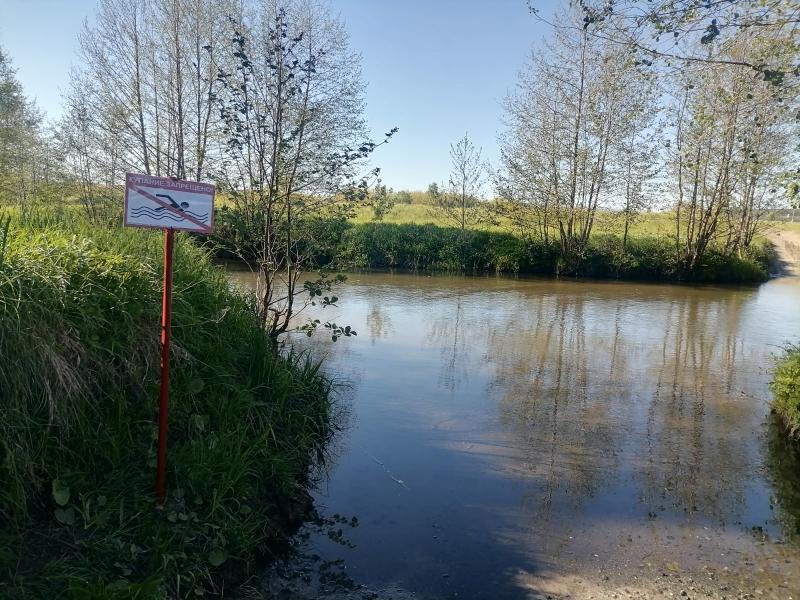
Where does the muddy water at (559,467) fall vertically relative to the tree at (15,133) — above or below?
below

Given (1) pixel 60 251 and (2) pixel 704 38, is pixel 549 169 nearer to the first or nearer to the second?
(2) pixel 704 38

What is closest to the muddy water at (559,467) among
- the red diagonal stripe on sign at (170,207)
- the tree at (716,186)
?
the red diagonal stripe on sign at (170,207)

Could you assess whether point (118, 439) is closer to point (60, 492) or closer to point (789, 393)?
point (60, 492)

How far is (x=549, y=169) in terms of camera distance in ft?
64.4

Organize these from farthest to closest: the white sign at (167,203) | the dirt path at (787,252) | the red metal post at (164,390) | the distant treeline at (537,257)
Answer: the dirt path at (787,252), the distant treeline at (537,257), the red metal post at (164,390), the white sign at (167,203)

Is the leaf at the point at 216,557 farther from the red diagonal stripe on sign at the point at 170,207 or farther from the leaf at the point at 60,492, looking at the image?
the red diagonal stripe on sign at the point at 170,207

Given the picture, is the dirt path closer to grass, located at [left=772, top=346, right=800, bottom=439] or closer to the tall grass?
the tall grass

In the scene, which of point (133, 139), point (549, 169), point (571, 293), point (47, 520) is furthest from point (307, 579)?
point (549, 169)

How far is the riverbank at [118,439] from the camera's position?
267 centimetres

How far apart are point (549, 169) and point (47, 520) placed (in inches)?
738

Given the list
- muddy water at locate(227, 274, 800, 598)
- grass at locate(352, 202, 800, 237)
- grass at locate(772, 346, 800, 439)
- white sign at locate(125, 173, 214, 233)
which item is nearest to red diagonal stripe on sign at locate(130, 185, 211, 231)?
white sign at locate(125, 173, 214, 233)

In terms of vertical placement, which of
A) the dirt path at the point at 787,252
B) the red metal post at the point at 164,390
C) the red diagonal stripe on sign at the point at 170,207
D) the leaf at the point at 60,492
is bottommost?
the leaf at the point at 60,492

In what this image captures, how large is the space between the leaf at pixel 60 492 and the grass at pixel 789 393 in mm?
5607

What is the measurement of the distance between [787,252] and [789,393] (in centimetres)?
2834
